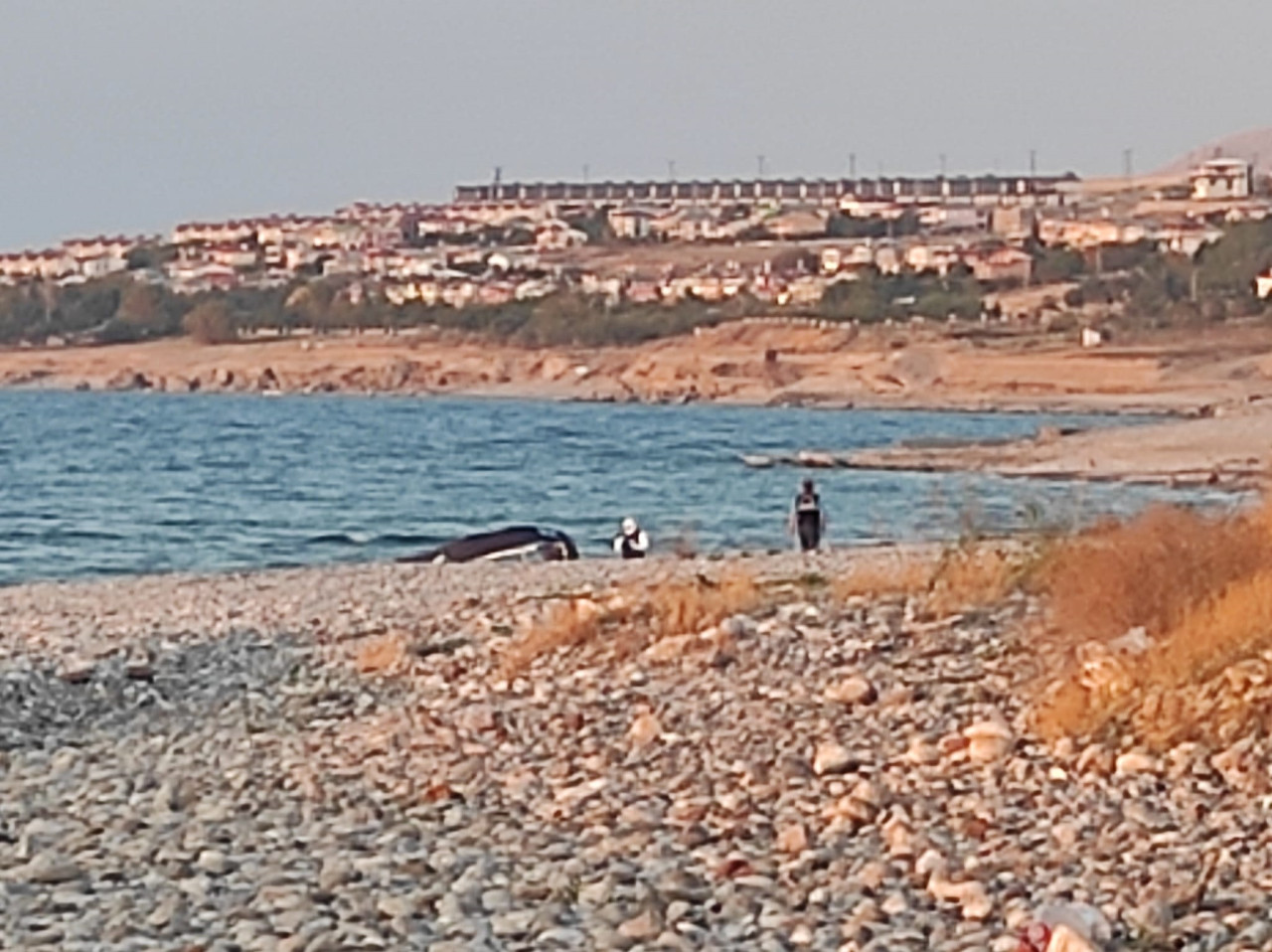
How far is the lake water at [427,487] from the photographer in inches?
1363

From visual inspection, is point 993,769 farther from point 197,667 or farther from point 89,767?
point 197,667

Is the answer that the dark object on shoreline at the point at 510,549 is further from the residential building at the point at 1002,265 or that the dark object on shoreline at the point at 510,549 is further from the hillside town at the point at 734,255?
the residential building at the point at 1002,265

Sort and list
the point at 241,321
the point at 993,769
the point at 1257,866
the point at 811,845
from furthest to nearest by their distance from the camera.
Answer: the point at 241,321, the point at 993,769, the point at 811,845, the point at 1257,866

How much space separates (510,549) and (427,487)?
2381 centimetres

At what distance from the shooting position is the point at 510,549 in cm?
2745

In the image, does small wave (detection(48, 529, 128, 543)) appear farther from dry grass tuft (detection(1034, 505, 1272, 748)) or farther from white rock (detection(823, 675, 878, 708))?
white rock (detection(823, 675, 878, 708))

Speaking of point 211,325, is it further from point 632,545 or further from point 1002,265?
point 632,545

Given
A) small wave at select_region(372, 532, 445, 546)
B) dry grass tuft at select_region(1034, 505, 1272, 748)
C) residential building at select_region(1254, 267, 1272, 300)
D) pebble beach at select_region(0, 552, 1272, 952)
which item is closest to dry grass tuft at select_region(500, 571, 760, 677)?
pebble beach at select_region(0, 552, 1272, 952)

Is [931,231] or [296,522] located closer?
[296,522]

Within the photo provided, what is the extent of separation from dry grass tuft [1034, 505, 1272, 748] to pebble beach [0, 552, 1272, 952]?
229 millimetres

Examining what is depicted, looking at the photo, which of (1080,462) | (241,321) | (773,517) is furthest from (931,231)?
(773,517)

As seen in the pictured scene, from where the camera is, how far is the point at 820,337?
4638 inches

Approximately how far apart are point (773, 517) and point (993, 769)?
29.6 metres

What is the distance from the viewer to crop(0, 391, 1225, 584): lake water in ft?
114
